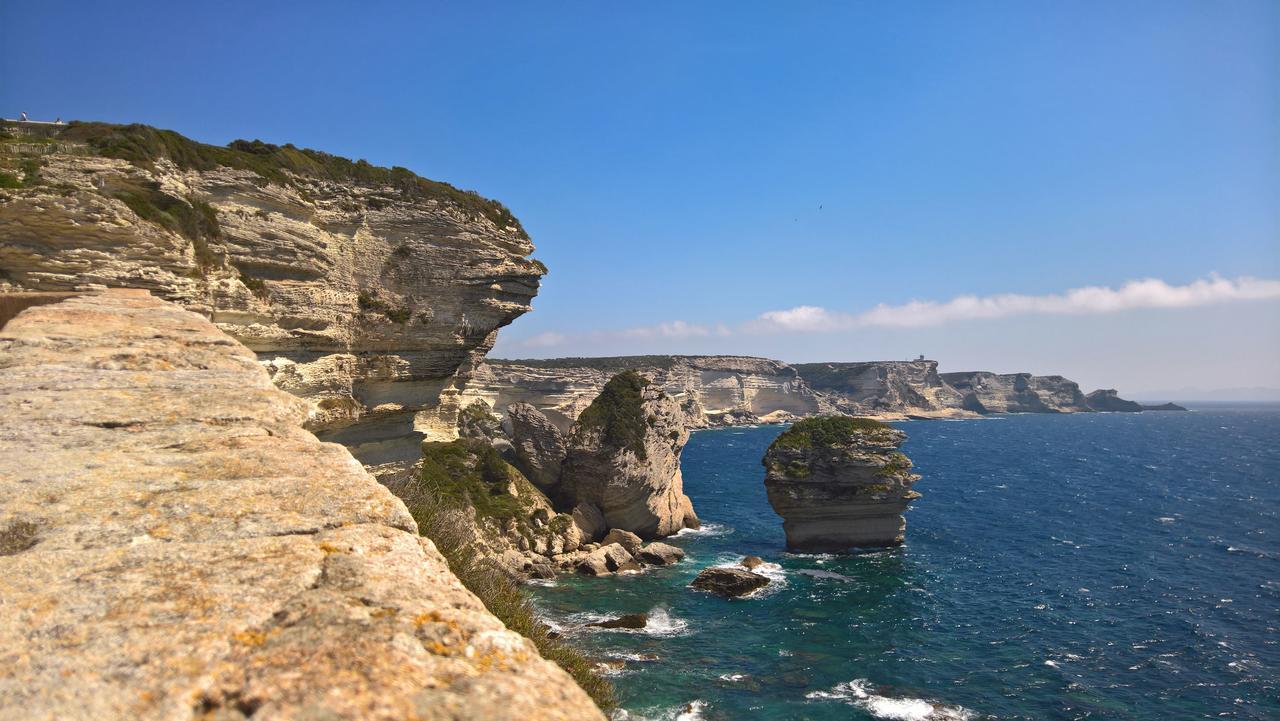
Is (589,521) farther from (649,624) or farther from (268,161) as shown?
(268,161)

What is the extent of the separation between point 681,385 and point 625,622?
123m

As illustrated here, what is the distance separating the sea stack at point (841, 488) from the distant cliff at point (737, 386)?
67540 mm

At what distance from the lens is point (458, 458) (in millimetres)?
40781

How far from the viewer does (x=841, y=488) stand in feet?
139

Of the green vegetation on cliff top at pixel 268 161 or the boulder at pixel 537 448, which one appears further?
the boulder at pixel 537 448

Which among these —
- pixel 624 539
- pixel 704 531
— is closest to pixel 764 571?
pixel 624 539

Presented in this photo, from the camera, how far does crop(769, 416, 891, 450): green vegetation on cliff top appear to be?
42.5 m

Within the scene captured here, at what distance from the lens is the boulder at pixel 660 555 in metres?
39.6

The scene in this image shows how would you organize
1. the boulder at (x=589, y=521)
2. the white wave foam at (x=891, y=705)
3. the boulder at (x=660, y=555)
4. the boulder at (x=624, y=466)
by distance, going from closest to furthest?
the white wave foam at (x=891, y=705)
the boulder at (x=660, y=555)
the boulder at (x=589, y=521)
the boulder at (x=624, y=466)

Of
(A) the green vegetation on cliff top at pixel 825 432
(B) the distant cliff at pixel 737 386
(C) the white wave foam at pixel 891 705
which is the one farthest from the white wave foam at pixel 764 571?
(B) the distant cliff at pixel 737 386

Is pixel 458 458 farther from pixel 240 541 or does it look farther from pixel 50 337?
pixel 240 541

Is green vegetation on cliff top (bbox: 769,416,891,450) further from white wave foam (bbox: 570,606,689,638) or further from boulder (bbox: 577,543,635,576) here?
white wave foam (bbox: 570,606,689,638)

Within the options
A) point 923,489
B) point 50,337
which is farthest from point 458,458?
point 923,489

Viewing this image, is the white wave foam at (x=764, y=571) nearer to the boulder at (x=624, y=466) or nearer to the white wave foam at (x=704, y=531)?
the white wave foam at (x=704, y=531)
